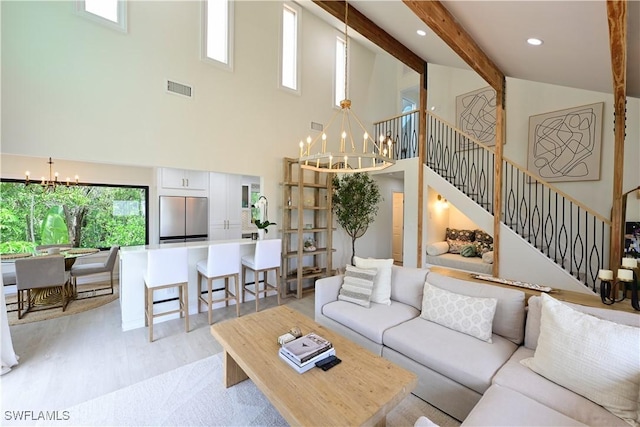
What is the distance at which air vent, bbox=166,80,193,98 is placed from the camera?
3828 millimetres

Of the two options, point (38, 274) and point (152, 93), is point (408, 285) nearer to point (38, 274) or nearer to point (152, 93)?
point (152, 93)

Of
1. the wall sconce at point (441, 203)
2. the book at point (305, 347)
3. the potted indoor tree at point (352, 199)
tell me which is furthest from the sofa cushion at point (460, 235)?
the book at point (305, 347)

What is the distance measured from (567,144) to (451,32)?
3665 mm

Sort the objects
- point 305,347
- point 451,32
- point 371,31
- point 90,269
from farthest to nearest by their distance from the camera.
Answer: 1. point 90,269
2. point 371,31
3. point 451,32
4. point 305,347

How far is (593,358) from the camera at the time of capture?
5.07 ft

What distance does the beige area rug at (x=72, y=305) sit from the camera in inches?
142

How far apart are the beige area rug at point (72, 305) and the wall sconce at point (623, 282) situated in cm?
615

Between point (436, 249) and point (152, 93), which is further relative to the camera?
point (436, 249)

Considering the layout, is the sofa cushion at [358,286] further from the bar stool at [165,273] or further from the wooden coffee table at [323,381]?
the bar stool at [165,273]

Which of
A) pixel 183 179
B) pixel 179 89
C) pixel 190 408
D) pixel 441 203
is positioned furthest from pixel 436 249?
pixel 183 179

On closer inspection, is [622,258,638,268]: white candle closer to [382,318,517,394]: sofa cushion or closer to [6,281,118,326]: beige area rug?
[382,318,517,394]: sofa cushion

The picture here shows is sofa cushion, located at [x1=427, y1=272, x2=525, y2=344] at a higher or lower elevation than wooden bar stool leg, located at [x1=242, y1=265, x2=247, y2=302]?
higher

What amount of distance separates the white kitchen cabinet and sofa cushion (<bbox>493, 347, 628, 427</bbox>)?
5824 millimetres

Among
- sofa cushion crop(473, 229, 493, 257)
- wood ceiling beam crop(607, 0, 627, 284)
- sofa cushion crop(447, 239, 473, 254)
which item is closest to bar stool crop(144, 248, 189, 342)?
wood ceiling beam crop(607, 0, 627, 284)
